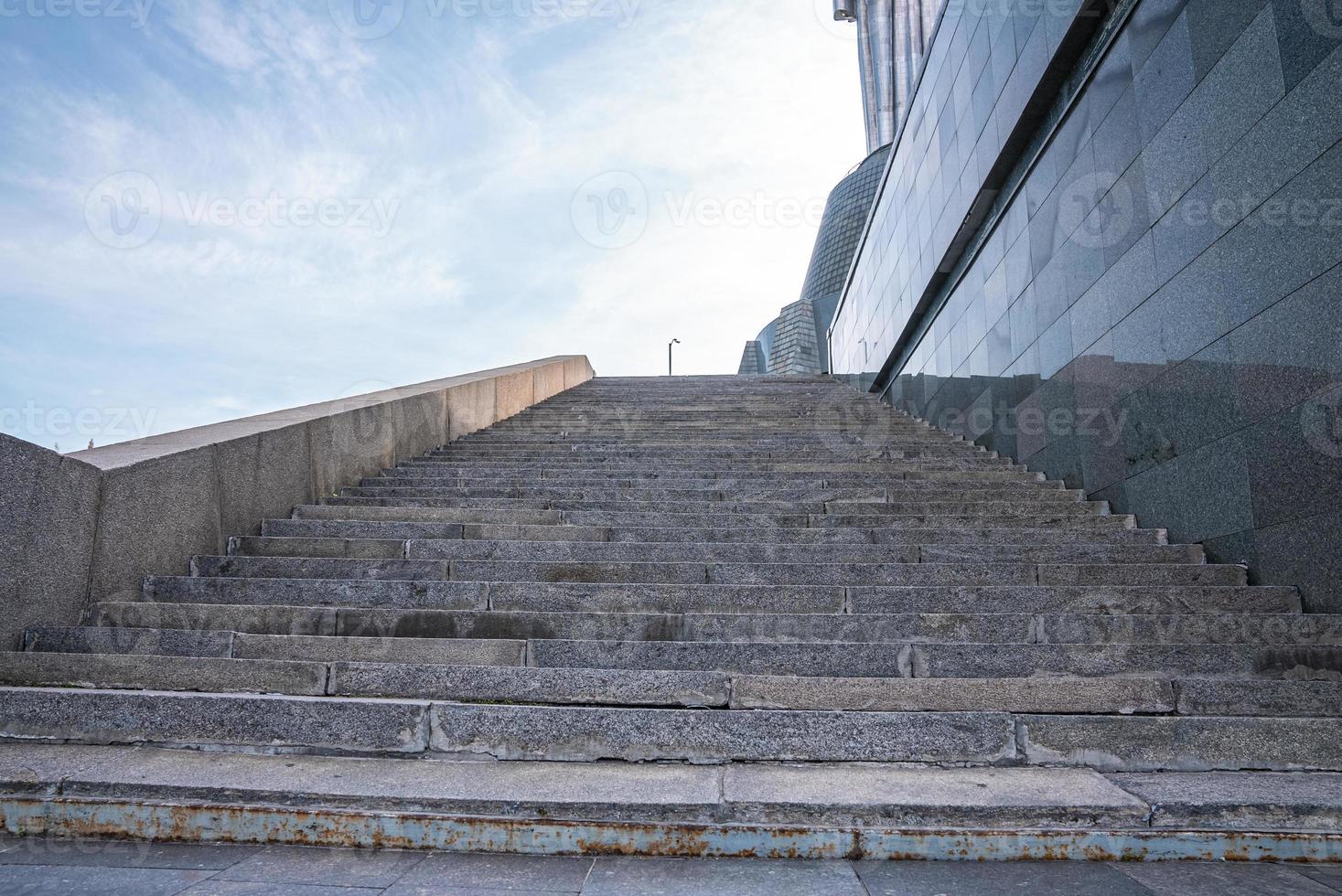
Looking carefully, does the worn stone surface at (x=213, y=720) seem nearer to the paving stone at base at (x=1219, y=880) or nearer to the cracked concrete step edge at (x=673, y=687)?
the cracked concrete step edge at (x=673, y=687)

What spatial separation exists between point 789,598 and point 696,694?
118cm

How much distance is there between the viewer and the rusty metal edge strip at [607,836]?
2852 mm

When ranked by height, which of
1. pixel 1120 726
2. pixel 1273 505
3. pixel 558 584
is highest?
pixel 1273 505

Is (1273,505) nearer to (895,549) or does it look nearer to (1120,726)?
(895,549)

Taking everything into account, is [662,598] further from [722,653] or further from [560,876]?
[560,876]

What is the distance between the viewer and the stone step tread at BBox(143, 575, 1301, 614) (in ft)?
16.1

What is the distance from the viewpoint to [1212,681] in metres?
3.89

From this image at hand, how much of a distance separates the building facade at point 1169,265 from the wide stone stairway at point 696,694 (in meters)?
0.69

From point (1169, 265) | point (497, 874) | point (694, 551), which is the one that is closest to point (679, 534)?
point (694, 551)

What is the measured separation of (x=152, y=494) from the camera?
525 cm

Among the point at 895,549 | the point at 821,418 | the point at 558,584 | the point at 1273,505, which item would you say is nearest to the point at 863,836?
the point at 558,584

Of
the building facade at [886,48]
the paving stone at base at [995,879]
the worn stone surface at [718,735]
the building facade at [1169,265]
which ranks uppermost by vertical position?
the building facade at [886,48]

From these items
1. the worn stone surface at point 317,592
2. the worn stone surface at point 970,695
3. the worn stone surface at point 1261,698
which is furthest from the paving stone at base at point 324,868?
the worn stone surface at point 1261,698

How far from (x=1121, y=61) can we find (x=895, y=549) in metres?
4.99
